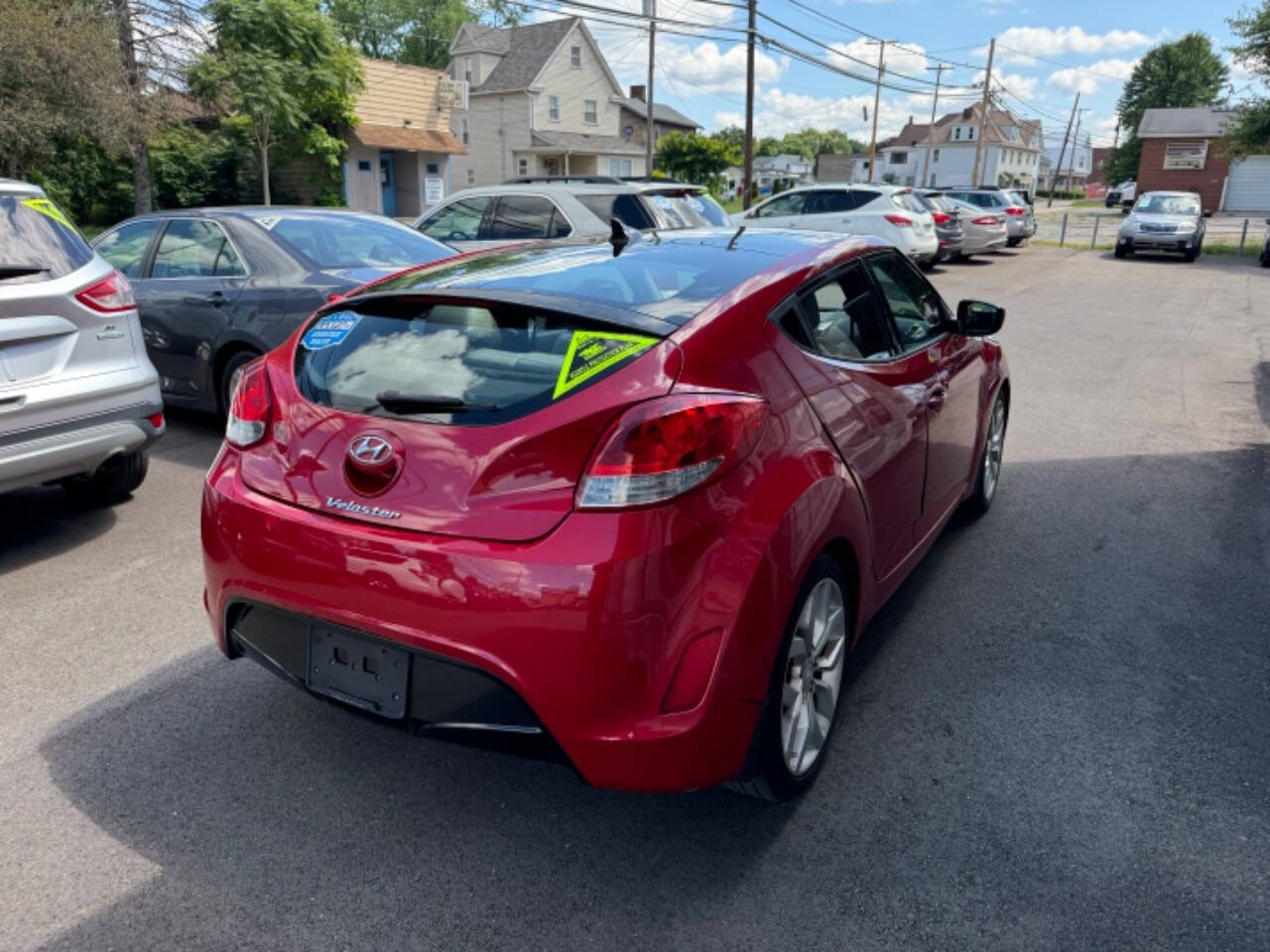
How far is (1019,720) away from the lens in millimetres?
3252

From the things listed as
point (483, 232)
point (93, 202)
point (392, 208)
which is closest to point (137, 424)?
point (483, 232)

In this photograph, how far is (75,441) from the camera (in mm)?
4406

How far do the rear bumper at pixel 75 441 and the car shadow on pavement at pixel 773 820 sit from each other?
4.51 feet

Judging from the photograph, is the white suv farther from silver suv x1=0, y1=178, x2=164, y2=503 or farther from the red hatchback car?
the red hatchback car

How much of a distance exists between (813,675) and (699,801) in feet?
1.69

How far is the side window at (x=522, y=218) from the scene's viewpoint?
9297mm

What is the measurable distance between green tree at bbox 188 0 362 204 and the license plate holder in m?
26.1

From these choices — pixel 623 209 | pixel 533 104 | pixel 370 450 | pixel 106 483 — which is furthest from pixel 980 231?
pixel 533 104

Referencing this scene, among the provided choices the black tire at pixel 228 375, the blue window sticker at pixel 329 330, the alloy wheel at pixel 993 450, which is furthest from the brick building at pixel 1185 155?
the blue window sticker at pixel 329 330

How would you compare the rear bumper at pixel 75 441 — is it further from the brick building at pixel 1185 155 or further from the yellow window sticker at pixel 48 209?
the brick building at pixel 1185 155

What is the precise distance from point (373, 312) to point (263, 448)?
1.73 feet

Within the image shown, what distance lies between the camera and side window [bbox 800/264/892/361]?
3.05 m

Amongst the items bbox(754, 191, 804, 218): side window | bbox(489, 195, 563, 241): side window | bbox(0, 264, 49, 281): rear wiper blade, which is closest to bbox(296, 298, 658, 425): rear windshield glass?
bbox(0, 264, 49, 281): rear wiper blade

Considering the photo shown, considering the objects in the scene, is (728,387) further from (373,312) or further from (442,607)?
(373,312)
